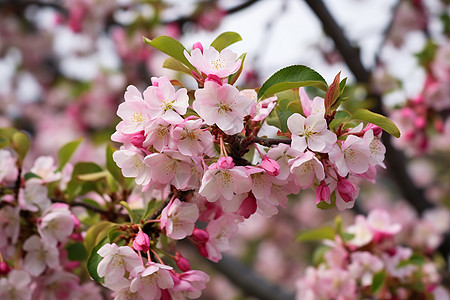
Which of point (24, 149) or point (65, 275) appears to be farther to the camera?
point (24, 149)

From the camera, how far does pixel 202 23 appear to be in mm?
3246

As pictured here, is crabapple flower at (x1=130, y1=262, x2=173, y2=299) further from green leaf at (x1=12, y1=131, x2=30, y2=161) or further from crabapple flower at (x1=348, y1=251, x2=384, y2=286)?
crabapple flower at (x1=348, y1=251, x2=384, y2=286)

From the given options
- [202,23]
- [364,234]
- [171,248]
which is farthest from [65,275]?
[202,23]

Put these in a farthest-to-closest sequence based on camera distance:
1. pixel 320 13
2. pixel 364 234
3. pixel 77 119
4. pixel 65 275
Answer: pixel 77 119, pixel 320 13, pixel 364 234, pixel 65 275

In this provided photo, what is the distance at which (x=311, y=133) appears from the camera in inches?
35.5

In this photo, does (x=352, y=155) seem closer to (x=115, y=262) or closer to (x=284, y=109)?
(x=284, y=109)

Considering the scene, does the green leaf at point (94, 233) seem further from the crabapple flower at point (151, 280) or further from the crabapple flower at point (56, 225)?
the crabapple flower at point (151, 280)

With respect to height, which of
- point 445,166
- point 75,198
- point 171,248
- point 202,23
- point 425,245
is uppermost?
point 75,198

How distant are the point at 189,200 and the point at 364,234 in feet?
2.70

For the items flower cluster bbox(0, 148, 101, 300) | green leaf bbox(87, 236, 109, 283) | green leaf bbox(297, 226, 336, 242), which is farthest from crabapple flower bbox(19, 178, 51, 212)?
green leaf bbox(297, 226, 336, 242)

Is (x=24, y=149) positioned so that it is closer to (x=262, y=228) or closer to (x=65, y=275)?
(x=65, y=275)

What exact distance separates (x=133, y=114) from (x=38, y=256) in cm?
60

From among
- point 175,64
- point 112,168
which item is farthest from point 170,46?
point 112,168

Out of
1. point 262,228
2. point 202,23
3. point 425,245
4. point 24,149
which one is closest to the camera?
point 24,149
